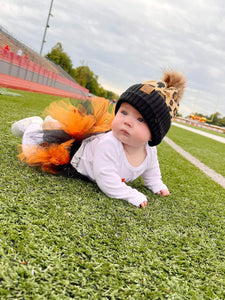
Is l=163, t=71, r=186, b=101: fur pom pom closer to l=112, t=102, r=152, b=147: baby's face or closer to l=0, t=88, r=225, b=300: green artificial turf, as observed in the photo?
l=112, t=102, r=152, b=147: baby's face

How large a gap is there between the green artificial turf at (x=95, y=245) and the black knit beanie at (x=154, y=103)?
61 cm

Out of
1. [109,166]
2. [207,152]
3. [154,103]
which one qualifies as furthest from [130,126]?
[207,152]

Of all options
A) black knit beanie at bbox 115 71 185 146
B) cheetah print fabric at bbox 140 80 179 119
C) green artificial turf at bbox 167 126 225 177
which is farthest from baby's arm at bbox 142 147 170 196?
green artificial turf at bbox 167 126 225 177

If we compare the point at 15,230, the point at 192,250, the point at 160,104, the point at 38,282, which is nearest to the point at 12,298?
the point at 38,282

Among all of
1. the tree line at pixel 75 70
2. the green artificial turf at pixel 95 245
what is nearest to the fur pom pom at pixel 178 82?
the green artificial turf at pixel 95 245

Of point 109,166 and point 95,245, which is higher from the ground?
point 109,166

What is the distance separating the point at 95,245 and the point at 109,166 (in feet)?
2.77

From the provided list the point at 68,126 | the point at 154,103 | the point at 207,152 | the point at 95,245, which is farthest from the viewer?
the point at 207,152

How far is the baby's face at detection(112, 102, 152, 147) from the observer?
212 centimetres

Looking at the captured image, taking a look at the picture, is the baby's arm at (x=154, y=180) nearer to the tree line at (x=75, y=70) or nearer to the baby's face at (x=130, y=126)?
the baby's face at (x=130, y=126)

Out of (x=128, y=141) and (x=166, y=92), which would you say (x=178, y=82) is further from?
(x=128, y=141)

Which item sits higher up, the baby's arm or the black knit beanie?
the black knit beanie

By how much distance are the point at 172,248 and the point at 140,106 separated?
98cm

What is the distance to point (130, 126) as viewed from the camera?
212cm
